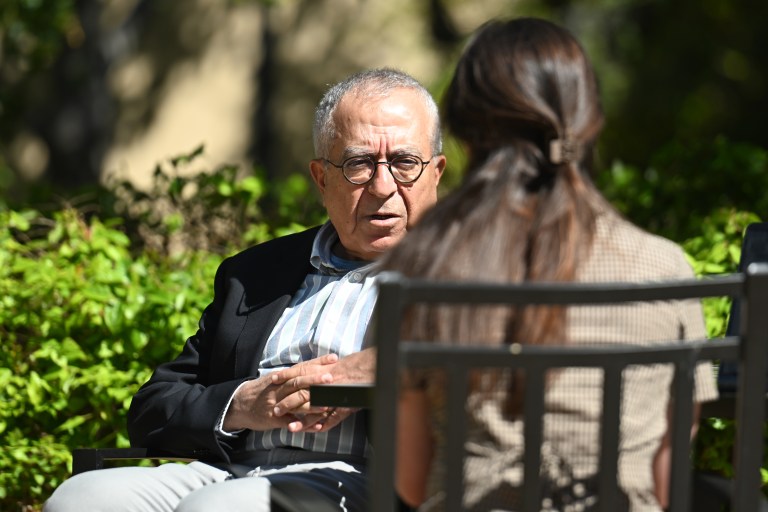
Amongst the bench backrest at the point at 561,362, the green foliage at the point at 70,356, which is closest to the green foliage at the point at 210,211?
the green foliage at the point at 70,356

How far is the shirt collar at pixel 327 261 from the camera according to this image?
3.19m

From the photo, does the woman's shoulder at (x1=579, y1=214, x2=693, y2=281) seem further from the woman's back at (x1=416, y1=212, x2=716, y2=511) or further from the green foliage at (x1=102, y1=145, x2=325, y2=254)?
the green foliage at (x1=102, y1=145, x2=325, y2=254)

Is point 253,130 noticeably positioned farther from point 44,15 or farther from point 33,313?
point 33,313

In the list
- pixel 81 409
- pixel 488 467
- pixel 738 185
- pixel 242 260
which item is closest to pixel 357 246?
pixel 242 260

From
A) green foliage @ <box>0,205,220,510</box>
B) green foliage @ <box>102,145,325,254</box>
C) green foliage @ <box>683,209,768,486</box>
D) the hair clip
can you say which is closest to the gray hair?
green foliage @ <box>0,205,220,510</box>

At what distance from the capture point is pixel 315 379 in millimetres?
2740

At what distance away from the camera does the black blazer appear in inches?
116

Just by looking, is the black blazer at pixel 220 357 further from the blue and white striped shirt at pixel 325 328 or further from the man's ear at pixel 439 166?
the man's ear at pixel 439 166

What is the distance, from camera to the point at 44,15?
8398 millimetres

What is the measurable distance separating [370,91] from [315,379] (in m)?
0.88

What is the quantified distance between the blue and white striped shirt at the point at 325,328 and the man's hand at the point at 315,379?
74 mm

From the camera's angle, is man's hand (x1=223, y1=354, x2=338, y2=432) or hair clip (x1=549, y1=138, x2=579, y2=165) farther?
man's hand (x1=223, y1=354, x2=338, y2=432)

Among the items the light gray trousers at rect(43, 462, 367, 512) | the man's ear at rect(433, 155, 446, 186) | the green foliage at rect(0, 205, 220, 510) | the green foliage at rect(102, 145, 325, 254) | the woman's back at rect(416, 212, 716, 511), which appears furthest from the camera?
the green foliage at rect(102, 145, 325, 254)

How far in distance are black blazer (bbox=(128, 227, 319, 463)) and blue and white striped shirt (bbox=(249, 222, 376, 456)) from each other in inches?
1.4
